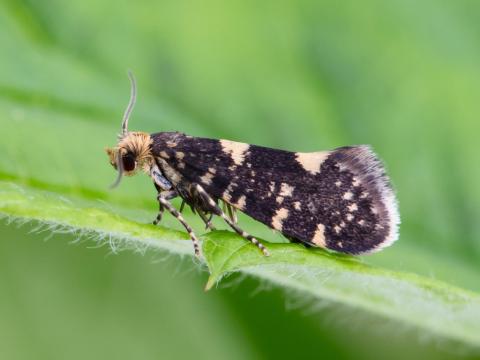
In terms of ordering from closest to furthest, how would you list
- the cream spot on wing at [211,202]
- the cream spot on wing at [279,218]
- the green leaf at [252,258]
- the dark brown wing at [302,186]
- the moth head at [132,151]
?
1. the green leaf at [252,258]
2. the dark brown wing at [302,186]
3. the cream spot on wing at [279,218]
4. the cream spot on wing at [211,202]
5. the moth head at [132,151]

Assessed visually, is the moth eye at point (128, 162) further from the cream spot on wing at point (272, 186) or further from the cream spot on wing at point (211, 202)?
the cream spot on wing at point (272, 186)

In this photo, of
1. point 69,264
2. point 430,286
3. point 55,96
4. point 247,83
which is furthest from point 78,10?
point 430,286

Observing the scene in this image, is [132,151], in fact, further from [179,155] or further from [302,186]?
[302,186]

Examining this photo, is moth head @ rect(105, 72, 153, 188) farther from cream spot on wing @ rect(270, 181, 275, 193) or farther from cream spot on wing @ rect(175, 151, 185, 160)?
cream spot on wing @ rect(270, 181, 275, 193)

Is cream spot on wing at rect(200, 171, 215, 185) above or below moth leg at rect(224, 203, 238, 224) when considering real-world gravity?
above

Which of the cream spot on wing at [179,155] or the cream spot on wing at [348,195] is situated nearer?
the cream spot on wing at [348,195]

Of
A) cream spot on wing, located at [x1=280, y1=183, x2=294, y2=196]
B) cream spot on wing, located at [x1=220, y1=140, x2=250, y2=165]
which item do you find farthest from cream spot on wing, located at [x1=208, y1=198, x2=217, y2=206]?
cream spot on wing, located at [x1=280, y1=183, x2=294, y2=196]

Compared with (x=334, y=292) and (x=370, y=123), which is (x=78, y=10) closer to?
(x=370, y=123)

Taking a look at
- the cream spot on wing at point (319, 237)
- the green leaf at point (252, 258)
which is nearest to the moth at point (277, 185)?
the cream spot on wing at point (319, 237)
